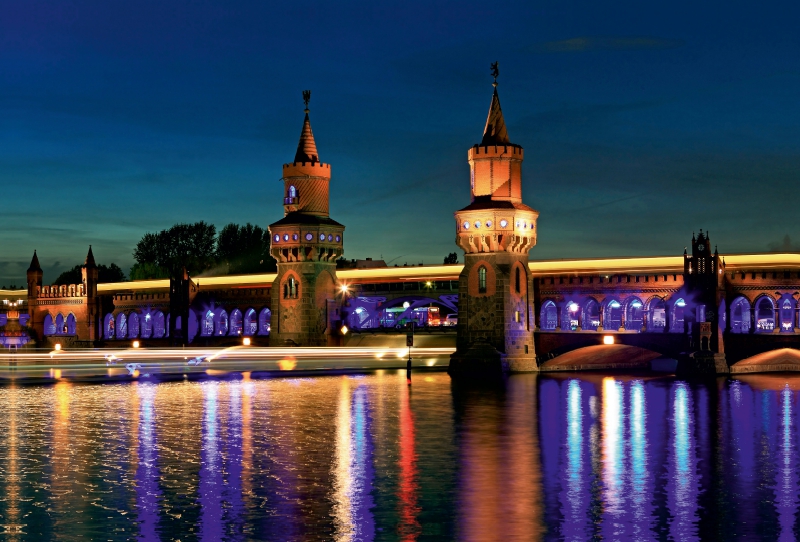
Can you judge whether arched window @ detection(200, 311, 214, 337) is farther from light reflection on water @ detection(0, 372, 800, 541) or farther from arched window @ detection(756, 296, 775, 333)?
arched window @ detection(756, 296, 775, 333)

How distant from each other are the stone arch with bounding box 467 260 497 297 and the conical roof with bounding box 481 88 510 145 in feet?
24.4

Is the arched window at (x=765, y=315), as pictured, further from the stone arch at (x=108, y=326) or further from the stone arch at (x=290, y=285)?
the stone arch at (x=108, y=326)

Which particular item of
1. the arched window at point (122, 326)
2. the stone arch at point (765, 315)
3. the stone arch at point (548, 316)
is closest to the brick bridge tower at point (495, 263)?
the stone arch at point (548, 316)

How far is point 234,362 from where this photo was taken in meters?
70.3

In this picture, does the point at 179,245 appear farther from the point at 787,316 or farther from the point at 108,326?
the point at 787,316

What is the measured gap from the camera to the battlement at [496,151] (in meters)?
68.5

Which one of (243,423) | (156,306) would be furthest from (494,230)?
(156,306)

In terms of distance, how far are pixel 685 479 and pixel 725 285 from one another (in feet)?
129

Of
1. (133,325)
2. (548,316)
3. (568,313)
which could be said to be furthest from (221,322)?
(568,313)

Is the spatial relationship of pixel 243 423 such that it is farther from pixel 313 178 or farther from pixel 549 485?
pixel 313 178

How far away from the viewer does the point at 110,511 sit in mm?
24062

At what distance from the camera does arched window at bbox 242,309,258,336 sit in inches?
3472

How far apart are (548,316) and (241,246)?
225ft

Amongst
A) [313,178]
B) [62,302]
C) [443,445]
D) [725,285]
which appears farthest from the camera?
[62,302]
